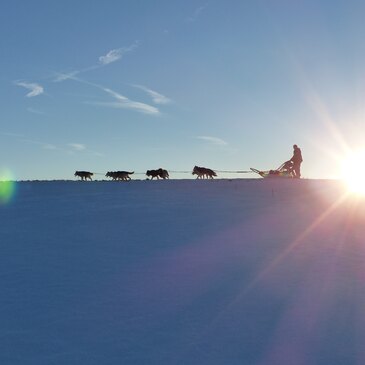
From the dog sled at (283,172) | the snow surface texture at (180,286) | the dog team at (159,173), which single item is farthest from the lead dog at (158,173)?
the snow surface texture at (180,286)

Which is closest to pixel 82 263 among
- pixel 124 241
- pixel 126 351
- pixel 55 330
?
pixel 124 241

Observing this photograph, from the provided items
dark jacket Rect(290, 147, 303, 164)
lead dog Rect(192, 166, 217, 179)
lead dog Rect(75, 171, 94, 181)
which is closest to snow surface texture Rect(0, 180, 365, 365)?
dark jacket Rect(290, 147, 303, 164)

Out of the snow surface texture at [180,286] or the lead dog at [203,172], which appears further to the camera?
the lead dog at [203,172]

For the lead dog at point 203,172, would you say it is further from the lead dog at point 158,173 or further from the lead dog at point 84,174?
the lead dog at point 84,174

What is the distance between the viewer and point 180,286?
7.25 meters

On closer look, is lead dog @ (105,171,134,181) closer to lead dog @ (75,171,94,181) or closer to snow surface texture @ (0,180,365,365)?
lead dog @ (75,171,94,181)

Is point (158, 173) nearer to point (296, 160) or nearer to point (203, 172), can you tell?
point (203, 172)

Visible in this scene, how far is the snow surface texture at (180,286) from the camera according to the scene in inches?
218

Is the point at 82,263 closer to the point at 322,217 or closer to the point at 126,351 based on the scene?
the point at 126,351

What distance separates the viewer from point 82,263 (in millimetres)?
8281

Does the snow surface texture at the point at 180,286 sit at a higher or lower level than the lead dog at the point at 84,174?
lower

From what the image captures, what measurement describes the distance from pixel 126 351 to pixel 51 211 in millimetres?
8241

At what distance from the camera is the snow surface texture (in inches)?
218

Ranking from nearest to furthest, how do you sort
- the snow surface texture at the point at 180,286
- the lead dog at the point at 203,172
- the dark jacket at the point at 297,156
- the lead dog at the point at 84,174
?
1. the snow surface texture at the point at 180,286
2. the dark jacket at the point at 297,156
3. the lead dog at the point at 203,172
4. the lead dog at the point at 84,174
